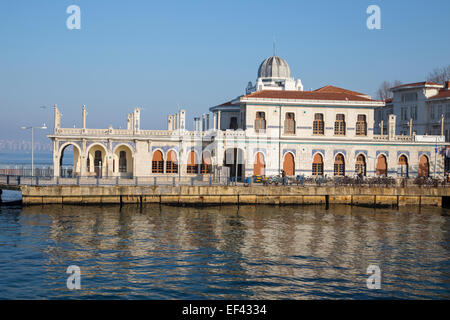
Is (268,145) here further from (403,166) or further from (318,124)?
(403,166)

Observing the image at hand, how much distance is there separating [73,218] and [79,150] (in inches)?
554

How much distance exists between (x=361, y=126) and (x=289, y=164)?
8.78 meters

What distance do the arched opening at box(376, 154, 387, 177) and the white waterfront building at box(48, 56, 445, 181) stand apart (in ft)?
0.33

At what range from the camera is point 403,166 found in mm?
53719

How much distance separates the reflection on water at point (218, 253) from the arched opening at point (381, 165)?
12532 mm

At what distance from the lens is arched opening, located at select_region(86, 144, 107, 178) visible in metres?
51.2

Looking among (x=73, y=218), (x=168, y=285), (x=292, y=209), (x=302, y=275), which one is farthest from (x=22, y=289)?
(x=292, y=209)

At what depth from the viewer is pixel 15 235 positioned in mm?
30562

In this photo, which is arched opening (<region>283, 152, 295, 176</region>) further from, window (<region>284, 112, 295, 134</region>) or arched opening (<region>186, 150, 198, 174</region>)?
arched opening (<region>186, 150, 198, 174</region>)

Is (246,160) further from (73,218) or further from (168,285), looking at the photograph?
(168,285)

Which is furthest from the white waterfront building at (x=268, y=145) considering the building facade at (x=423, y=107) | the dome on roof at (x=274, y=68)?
the building facade at (x=423, y=107)

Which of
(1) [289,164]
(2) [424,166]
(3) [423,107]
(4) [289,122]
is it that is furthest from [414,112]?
(1) [289,164]

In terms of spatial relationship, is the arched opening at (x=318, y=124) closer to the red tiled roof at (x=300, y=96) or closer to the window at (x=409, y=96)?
the red tiled roof at (x=300, y=96)

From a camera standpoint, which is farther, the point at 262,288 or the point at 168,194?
the point at 168,194
